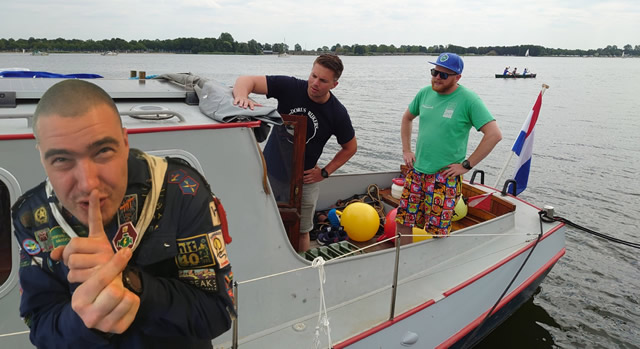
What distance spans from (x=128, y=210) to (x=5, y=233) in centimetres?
168

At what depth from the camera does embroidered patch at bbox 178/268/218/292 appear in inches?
52.7

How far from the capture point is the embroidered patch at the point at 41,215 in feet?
4.28

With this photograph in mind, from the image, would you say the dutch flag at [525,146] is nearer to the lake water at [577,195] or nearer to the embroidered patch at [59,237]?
the lake water at [577,195]

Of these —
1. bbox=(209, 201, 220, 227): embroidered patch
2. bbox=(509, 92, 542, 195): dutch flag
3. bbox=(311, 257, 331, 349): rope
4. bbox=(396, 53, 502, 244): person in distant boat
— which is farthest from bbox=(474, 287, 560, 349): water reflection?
bbox=(209, 201, 220, 227): embroidered patch

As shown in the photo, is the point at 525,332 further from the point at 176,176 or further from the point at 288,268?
the point at 176,176

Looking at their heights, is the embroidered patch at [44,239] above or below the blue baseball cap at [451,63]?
below

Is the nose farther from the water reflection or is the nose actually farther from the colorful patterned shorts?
the water reflection

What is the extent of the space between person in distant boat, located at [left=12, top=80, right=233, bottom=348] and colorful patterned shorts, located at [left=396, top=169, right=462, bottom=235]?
Answer: 10.7 ft

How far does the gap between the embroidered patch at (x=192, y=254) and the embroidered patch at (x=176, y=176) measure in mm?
178

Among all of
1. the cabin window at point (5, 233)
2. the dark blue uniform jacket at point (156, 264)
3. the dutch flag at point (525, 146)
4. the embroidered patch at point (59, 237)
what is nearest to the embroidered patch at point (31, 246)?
the dark blue uniform jacket at point (156, 264)

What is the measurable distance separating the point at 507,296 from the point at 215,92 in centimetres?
380

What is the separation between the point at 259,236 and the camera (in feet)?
10.3

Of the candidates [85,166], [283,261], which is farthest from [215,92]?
[85,166]

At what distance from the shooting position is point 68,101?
1.12 metres
